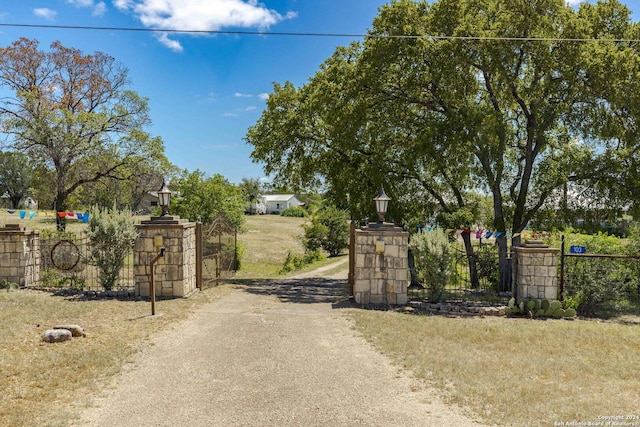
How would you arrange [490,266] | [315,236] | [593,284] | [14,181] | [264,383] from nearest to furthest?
[264,383]
[593,284]
[490,266]
[315,236]
[14,181]

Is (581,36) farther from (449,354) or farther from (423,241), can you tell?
(449,354)

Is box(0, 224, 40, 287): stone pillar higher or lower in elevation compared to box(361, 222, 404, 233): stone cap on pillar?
lower

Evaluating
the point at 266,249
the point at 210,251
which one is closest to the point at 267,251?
the point at 266,249

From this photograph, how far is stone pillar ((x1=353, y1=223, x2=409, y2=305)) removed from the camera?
10.8 meters

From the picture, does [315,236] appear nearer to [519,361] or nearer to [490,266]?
[490,266]

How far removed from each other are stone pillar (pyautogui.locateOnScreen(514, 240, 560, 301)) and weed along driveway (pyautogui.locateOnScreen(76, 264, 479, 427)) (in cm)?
471

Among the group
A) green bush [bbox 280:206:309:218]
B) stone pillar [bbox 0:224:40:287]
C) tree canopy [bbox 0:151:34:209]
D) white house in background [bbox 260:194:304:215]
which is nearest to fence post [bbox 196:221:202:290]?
stone pillar [bbox 0:224:40:287]

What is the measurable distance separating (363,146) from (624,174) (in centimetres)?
799

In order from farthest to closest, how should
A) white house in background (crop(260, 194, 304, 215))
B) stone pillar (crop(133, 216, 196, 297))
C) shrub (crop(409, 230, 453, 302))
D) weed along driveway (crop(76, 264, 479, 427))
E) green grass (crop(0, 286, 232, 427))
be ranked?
white house in background (crop(260, 194, 304, 215)) → stone pillar (crop(133, 216, 196, 297)) → shrub (crop(409, 230, 453, 302)) → green grass (crop(0, 286, 232, 427)) → weed along driveway (crop(76, 264, 479, 427))

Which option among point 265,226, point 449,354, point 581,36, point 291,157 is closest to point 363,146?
point 291,157

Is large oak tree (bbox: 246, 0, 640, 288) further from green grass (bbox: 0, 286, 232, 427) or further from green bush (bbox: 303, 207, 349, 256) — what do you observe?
green bush (bbox: 303, 207, 349, 256)

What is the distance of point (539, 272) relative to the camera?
10328mm

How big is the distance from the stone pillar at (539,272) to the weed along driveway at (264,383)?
15.4 ft

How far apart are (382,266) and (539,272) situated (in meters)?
3.64
